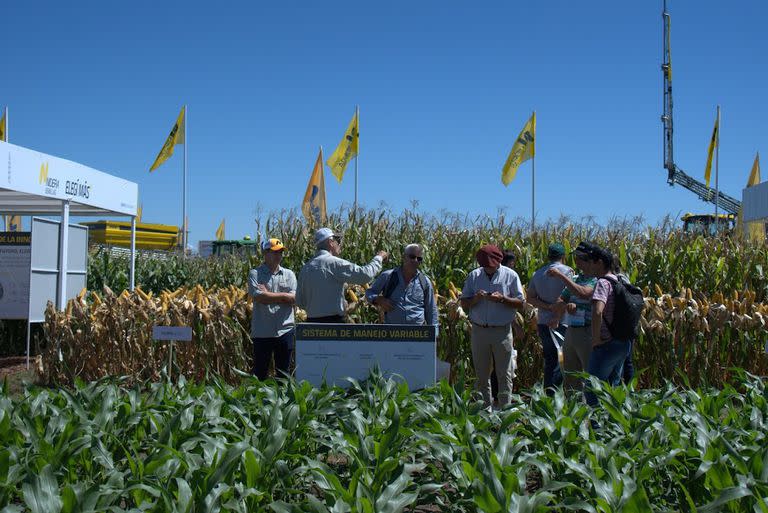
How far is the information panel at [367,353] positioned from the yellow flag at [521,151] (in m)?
15.4

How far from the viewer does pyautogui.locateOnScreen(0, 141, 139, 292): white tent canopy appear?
9.52 m

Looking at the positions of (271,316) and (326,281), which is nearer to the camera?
(326,281)

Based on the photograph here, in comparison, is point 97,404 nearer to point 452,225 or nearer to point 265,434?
point 265,434

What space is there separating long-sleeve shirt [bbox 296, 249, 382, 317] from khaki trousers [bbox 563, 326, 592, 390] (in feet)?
6.24

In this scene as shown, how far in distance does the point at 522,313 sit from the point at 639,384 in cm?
160

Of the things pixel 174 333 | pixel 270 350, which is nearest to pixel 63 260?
pixel 174 333

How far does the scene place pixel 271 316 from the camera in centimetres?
736

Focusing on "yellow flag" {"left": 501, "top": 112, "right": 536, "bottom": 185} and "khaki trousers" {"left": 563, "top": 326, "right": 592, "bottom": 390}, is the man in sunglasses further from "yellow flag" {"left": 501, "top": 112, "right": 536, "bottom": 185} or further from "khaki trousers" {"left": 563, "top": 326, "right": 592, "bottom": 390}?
"yellow flag" {"left": 501, "top": 112, "right": 536, "bottom": 185}

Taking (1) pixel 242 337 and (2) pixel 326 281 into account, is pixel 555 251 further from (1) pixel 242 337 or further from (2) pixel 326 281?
(1) pixel 242 337

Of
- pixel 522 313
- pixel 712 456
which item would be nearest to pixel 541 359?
pixel 522 313

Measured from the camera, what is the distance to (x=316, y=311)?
23.5ft

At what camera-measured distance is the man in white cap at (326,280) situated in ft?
23.1

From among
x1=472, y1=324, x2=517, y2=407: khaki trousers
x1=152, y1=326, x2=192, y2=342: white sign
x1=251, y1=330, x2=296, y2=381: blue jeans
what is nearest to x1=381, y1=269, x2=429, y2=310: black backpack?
x1=472, y1=324, x2=517, y2=407: khaki trousers

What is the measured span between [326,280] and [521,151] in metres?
14.4
